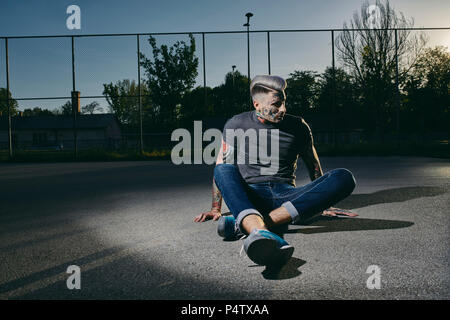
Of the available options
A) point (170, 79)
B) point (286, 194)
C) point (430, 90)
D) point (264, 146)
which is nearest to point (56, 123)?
point (170, 79)

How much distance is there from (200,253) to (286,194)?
0.80m

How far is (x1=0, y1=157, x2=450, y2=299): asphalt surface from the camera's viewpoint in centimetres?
172

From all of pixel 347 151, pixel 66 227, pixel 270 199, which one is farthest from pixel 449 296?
pixel 347 151

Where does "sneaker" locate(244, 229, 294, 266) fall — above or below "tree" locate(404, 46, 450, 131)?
below

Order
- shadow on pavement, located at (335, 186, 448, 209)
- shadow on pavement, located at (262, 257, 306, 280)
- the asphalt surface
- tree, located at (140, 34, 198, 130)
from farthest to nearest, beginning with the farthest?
tree, located at (140, 34, 198, 130), shadow on pavement, located at (335, 186, 448, 209), shadow on pavement, located at (262, 257, 306, 280), the asphalt surface

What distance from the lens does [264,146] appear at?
104 inches

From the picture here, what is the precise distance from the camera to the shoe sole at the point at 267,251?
182cm

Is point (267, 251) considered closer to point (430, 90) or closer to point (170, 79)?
point (170, 79)

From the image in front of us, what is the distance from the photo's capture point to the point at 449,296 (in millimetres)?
1577

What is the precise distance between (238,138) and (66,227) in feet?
6.51

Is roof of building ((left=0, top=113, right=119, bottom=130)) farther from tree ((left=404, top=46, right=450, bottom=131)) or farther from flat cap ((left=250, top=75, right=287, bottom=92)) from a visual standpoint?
flat cap ((left=250, top=75, right=287, bottom=92))

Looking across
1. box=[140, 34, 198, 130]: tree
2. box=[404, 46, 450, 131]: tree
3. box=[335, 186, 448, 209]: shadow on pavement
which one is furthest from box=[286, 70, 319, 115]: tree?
box=[335, 186, 448, 209]: shadow on pavement

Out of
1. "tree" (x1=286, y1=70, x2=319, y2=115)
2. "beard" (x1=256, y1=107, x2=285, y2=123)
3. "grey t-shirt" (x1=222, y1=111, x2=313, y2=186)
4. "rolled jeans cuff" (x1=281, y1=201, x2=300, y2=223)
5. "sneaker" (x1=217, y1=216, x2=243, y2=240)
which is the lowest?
"sneaker" (x1=217, y1=216, x2=243, y2=240)
